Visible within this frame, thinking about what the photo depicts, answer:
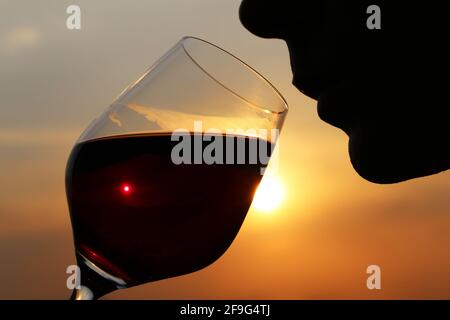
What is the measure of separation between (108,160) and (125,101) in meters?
0.12

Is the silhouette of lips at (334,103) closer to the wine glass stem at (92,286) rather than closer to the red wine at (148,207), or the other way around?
the red wine at (148,207)

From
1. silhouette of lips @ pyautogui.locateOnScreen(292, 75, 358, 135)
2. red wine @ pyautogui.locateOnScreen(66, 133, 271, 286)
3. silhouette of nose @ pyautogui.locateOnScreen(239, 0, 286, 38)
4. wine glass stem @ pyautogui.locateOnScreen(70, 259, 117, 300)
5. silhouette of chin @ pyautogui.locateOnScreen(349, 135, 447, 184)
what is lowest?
wine glass stem @ pyautogui.locateOnScreen(70, 259, 117, 300)

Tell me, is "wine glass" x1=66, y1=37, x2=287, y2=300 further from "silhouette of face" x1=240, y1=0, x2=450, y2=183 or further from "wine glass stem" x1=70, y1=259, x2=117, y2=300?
"silhouette of face" x1=240, y1=0, x2=450, y2=183

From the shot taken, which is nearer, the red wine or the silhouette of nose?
the red wine

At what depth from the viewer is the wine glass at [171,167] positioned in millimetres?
841

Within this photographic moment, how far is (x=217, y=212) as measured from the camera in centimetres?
89

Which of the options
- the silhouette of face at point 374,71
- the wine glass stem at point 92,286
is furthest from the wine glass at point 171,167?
the silhouette of face at point 374,71

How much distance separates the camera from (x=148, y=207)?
0.83 meters

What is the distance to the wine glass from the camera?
0.84 meters

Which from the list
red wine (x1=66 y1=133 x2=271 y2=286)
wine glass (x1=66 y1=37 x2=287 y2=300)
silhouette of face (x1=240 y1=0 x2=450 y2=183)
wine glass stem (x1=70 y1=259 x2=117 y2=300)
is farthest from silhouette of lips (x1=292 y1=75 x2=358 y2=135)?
wine glass stem (x1=70 y1=259 x2=117 y2=300)

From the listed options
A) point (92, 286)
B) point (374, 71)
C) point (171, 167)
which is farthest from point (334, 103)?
point (92, 286)

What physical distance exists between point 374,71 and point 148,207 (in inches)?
20.8

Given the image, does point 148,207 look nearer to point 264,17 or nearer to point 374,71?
point 264,17
